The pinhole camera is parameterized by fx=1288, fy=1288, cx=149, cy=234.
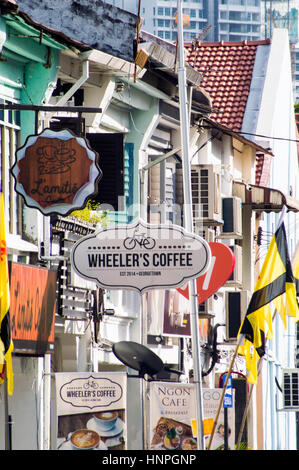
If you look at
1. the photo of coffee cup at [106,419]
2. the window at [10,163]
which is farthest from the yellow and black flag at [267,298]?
the window at [10,163]

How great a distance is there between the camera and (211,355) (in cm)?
2912

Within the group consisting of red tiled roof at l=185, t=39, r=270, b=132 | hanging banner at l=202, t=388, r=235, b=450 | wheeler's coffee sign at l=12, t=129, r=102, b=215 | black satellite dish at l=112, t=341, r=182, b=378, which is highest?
red tiled roof at l=185, t=39, r=270, b=132

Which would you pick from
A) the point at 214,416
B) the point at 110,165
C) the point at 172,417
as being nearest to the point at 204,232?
the point at 110,165

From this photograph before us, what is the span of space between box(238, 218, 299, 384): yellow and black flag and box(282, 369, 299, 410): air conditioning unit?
54.9 ft

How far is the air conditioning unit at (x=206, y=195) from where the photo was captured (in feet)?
90.9

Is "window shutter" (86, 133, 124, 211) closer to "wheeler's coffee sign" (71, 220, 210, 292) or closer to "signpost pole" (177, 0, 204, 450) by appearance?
"signpost pole" (177, 0, 204, 450)

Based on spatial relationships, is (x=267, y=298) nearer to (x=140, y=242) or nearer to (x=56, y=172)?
(x=140, y=242)

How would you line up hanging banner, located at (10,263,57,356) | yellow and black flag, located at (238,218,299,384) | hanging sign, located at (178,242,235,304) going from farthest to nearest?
hanging sign, located at (178,242,235,304)
yellow and black flag, located at (238,218,299,384)
hanging banner, located at (10,263,57,356)

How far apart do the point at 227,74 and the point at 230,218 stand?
333 inches

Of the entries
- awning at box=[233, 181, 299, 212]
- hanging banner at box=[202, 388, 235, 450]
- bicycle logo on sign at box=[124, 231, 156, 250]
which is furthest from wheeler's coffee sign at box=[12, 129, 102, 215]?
awning at box=[233, 181, 299, 212]

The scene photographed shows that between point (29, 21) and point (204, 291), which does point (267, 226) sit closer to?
point (204, 291)

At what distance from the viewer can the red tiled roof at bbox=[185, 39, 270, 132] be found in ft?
117
